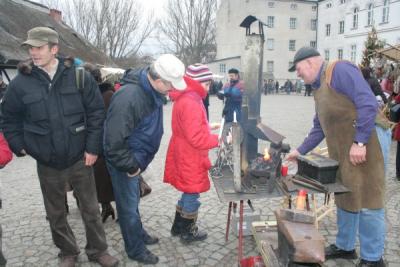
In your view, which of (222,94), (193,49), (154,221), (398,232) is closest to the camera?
(398,232)

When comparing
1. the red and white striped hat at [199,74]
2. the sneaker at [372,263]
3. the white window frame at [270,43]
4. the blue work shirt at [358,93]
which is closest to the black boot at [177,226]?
the red and white striped hat at [199,74]

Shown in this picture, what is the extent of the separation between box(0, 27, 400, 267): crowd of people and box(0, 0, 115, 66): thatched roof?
25.4ft

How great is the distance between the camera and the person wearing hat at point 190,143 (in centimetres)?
317

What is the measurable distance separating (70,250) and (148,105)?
154 cm

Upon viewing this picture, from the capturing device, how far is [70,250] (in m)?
3.28

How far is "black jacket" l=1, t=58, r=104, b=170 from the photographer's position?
2854 millimetres

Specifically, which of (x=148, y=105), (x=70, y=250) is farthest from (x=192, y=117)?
(x=70, y=250)

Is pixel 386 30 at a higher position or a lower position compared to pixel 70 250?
higher

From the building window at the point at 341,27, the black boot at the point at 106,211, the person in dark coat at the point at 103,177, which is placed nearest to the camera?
the person in dark coat at the point at 103,177

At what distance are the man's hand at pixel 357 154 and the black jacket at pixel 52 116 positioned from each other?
210 centimetres

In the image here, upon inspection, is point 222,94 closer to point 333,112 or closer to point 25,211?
point 25,211

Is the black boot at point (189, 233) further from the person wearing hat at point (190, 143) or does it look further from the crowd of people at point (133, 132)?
the crowd of people at point (133, 132)

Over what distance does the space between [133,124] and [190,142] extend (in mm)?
553

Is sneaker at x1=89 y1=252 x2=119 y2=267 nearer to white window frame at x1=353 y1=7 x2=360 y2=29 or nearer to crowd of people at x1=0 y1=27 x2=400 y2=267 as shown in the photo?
crowd of people at x1=0 y1=27 x2=400 y2=267
